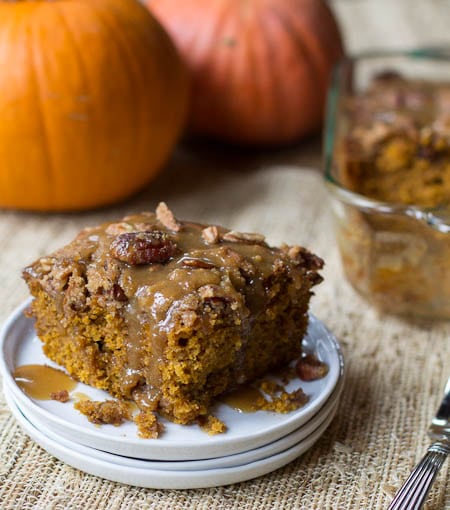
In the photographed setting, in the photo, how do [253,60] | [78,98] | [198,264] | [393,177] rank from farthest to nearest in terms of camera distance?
[253,60], [78,98], [393,177], [198,264]

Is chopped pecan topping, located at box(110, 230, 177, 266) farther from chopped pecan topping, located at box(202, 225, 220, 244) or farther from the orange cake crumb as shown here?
the orange cake crumb

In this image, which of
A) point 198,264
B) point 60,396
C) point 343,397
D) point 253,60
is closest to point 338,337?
point 343,397

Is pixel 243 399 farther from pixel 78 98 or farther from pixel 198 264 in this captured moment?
pixel 78 98

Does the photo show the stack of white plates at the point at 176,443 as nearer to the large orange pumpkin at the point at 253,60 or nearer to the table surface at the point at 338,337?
the table surface at the point at 338,337

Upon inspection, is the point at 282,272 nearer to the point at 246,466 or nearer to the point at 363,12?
the point at 246,466

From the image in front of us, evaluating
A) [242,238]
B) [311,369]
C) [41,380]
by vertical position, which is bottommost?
[311,369]

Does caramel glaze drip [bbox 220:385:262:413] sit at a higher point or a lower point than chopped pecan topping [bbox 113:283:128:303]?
lower

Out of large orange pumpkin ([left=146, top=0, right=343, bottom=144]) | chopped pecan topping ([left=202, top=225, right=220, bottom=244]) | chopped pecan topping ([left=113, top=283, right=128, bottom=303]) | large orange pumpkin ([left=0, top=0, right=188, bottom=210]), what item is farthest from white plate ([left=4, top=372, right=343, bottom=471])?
large orange pumpkin ([left=146, top=0, right=343, bottom=144])
